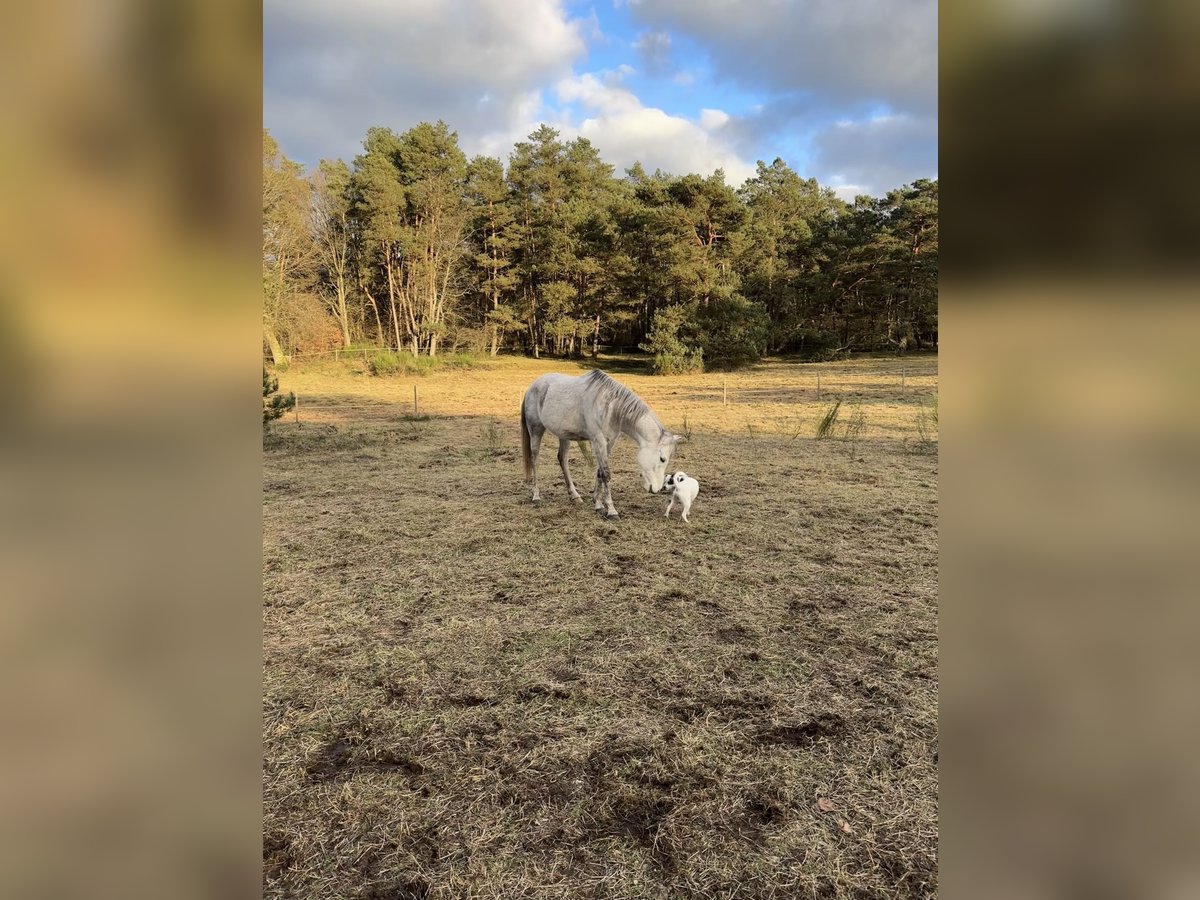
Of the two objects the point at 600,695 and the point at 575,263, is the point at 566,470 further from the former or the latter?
the point at 575,263

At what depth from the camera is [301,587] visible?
3645 millimetres

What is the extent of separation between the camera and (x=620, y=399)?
194 inches

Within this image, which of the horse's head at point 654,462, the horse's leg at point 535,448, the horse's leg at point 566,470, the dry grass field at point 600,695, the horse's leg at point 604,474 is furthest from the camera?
the horse's leg at point 566,470

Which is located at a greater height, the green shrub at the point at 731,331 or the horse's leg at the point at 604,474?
the green shrub at the point at 731,331

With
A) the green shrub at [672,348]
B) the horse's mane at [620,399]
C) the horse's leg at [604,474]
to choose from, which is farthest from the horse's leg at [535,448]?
the green shrub at [672,348]

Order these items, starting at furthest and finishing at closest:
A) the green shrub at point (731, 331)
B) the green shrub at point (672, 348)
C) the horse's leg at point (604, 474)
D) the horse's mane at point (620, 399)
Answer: the green shrub at point (731, 331), the green shrub at point (672, 348), the horse's leg at point (604, 474), the horse's mane at point (620, 399)

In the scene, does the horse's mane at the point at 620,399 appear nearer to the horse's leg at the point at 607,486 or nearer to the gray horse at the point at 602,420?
the gray horse at the point at 602,420

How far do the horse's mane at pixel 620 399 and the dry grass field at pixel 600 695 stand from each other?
0.86m

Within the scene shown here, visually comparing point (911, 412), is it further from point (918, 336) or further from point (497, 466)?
point (918, 336)

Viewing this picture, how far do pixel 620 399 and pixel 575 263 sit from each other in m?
21.1

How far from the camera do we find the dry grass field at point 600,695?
169 centimetres

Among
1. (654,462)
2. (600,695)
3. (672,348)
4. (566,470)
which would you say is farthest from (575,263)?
(600,695)
